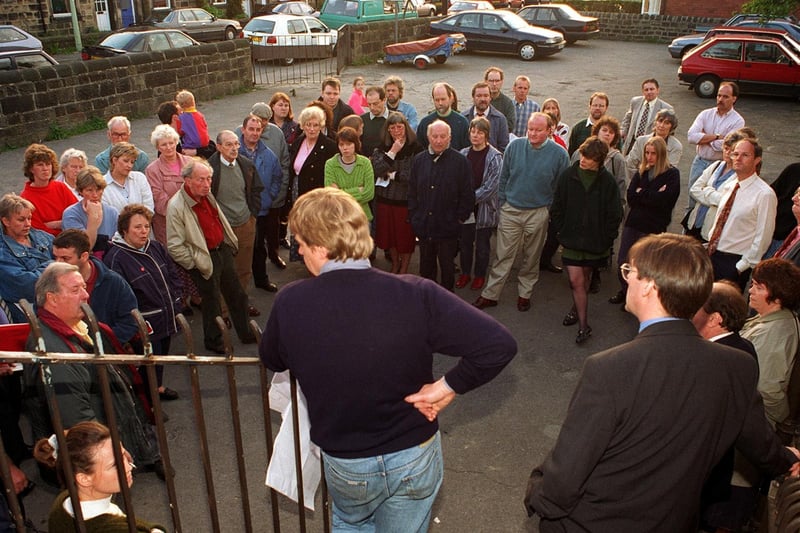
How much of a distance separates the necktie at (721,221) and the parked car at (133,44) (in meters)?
14.8

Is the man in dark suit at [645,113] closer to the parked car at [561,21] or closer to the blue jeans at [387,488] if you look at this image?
the blue jeans at [387,488]

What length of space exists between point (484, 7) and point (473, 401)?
25.1m

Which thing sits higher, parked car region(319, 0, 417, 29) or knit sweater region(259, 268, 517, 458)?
parked car region(319, 0, 417, 29)

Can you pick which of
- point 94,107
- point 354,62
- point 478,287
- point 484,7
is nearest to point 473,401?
point 478,287

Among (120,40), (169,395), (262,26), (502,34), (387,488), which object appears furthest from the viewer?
(502,34)

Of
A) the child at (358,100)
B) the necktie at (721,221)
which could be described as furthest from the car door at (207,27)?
the necktie at (721,221)

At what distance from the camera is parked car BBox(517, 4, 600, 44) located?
26.7 meters

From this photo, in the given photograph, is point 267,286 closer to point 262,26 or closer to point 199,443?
point 199,443

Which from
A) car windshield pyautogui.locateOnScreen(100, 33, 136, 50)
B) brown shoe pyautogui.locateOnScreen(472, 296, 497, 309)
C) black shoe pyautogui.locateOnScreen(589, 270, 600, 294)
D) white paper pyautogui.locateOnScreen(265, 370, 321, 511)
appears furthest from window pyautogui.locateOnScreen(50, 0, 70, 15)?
white paper pyautogui.locateOnScreen(265, 370, 321, 511)

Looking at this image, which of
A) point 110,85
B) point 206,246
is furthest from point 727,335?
point 110,85

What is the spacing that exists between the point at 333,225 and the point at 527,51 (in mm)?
23517

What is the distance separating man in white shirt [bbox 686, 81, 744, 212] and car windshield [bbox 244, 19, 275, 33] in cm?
1597

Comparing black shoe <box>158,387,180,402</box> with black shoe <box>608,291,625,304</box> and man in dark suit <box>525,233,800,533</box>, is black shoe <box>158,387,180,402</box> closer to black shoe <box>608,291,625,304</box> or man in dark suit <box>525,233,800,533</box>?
man in dark suit <box>525,233,800,533</box>

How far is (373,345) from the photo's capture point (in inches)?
90.9
